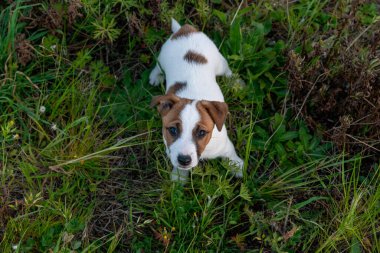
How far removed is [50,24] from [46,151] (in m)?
1.40

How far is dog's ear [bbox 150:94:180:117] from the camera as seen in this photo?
3764mm

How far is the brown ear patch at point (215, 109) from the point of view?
367 centimetres

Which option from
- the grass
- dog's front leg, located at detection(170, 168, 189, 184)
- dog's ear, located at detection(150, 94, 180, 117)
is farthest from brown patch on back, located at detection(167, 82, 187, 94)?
dog's front leg, located at detection(170, 168, 189, 184)

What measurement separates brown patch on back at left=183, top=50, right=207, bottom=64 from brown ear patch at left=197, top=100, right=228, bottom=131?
0.87 meters

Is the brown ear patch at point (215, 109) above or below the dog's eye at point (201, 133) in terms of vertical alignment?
above

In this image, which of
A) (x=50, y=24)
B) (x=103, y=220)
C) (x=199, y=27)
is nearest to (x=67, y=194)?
(x=103, y=220)

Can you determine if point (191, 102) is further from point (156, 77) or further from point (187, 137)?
point (156, 77)

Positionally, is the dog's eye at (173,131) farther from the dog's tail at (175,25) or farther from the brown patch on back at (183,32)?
the dog's tail at (175,25)

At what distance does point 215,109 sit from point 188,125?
0.83 feet

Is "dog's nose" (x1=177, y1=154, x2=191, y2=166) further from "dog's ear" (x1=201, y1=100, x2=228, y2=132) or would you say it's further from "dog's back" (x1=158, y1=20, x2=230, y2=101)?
"dog's back" (x1=158, y1=20, x2=230, y2=101)

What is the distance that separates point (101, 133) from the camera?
182 inches

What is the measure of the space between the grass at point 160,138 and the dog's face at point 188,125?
42 centimetres

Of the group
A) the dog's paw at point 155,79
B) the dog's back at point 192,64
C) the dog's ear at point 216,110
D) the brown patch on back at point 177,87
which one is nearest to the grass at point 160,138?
the dog's paw at point 155,79

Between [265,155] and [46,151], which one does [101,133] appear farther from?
[265,155]
